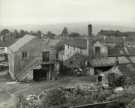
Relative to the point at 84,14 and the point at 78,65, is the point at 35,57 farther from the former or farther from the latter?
the point at 84,14

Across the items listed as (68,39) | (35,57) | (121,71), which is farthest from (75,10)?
(121,71)

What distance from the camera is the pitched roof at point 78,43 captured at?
2.63 metres

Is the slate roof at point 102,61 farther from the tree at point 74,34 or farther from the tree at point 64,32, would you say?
the tree at point 64,32

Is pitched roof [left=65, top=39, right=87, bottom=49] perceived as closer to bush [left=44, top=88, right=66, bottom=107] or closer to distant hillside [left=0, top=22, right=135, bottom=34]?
distant hillside [left=0, top=22, right=135, bottom=34]

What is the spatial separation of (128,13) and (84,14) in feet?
2.05

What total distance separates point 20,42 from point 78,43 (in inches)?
25.5

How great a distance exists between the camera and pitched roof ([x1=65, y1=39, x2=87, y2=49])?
2.63 m

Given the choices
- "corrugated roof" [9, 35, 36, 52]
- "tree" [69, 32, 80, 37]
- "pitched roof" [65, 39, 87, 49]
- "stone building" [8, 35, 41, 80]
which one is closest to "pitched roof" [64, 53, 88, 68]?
"pitched roof" [65, 39, 87, 49]

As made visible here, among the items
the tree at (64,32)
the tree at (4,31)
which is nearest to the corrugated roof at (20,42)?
the tree at (4,31)

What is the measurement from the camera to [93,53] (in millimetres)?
2750

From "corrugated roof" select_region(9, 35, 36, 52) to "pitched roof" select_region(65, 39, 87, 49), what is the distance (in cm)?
41

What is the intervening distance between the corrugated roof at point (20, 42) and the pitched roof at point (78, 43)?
41 cm

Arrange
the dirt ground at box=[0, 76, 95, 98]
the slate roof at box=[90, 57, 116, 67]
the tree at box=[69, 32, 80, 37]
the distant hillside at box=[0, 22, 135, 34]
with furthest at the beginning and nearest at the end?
1. the slate roof at box=[90, 57, 116, 67]
2. the tree at box=[69, 32, 80, 37]
3. the distant hillside at box=[0, 22, 135, 34]
4. the dirt ground at box=[0, 76, 95, 98]

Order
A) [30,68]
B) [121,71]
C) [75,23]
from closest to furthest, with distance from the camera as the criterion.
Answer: [30,68]
[75,23]
[121,71]
